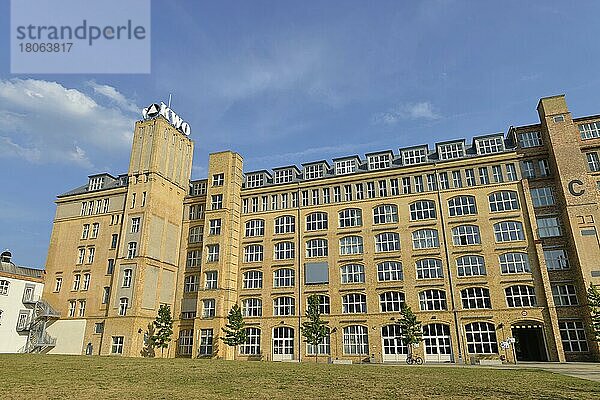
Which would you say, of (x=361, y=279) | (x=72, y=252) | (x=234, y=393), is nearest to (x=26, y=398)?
(x=234, y=393)

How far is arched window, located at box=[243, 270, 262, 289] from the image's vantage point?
4925 cm

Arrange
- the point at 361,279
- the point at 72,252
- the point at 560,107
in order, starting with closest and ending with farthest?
the point at 560,107, the point at 361,279, the point at 72,252

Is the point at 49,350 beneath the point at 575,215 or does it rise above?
beneath

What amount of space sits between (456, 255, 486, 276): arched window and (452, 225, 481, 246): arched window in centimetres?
152

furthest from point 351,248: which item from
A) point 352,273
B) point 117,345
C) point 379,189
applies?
point 117,345

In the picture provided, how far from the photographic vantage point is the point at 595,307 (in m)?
34.8

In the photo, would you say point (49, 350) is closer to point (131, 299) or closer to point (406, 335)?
point (131, 299)

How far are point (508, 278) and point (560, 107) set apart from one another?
712 inches

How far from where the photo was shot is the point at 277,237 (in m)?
50.1

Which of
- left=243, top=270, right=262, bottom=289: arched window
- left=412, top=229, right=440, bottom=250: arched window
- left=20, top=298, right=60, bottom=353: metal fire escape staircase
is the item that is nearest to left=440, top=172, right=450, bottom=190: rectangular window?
left=412, top=229, right=440, bottom=250: arched window

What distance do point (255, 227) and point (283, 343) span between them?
46.4ft

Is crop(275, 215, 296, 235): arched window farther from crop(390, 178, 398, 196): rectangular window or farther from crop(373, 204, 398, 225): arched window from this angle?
crop(390, 178, 398, 196): rectangular window

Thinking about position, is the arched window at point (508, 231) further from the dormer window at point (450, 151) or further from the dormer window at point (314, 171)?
the dormer window at point (314, 171)

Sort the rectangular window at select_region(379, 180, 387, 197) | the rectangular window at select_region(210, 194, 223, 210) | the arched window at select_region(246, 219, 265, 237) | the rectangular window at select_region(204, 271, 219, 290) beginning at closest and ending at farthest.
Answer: the rectangular window at select_region(379, 180, 387, 197)
the rectangular window at select_region(204, 271, 219, 290)
the arched window at select_region(246, 219, 265, 237)
the rectangular window at select_region(210, 194, 223, 210)
